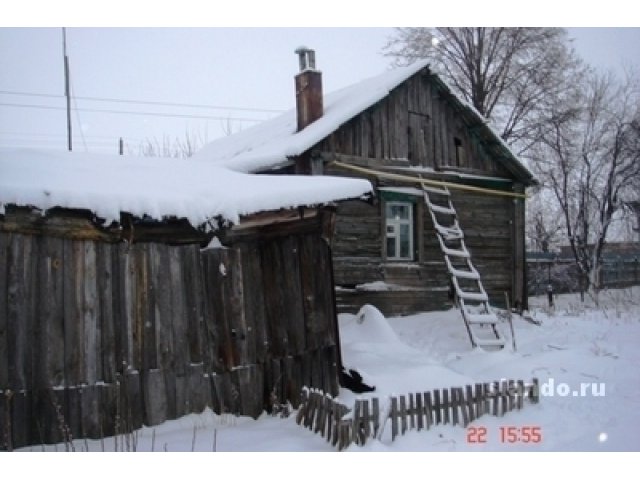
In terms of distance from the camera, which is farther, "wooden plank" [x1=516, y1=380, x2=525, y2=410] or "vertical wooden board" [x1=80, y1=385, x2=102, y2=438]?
"wooden plank" [x1=516, y1=380, x2=525, y2=410]

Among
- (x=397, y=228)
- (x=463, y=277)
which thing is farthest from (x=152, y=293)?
(x=463, y=277)

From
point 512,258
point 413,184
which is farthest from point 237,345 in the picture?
point 512,258

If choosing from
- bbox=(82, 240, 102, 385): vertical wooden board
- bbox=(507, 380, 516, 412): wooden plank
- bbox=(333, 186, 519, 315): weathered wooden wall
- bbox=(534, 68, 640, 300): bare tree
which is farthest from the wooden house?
bbox=(82, 240, 102, 385): vertical wooden board

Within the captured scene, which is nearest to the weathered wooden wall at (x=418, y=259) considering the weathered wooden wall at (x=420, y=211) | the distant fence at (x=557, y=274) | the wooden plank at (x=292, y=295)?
the weathered wooden wall at (x=420, y=211)

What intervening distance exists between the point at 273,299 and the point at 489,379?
10.1 ft

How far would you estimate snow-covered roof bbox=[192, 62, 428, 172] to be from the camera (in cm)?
916

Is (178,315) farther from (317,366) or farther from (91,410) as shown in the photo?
(317,366)

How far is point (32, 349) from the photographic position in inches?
171

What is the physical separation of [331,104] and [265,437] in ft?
25.8

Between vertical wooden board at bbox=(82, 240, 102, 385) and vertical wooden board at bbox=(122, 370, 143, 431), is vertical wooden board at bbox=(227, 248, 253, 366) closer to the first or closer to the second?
vertical wooden board at bbox=(122, 370, 143, 431)

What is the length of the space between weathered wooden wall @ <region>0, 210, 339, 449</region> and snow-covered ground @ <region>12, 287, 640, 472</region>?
0.22 metres

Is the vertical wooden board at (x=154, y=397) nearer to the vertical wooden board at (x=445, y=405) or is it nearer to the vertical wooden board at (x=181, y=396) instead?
the vertical wooden board at (x=181, y=396)

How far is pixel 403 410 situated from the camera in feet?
16.5

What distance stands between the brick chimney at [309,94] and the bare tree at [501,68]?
5.16ft
